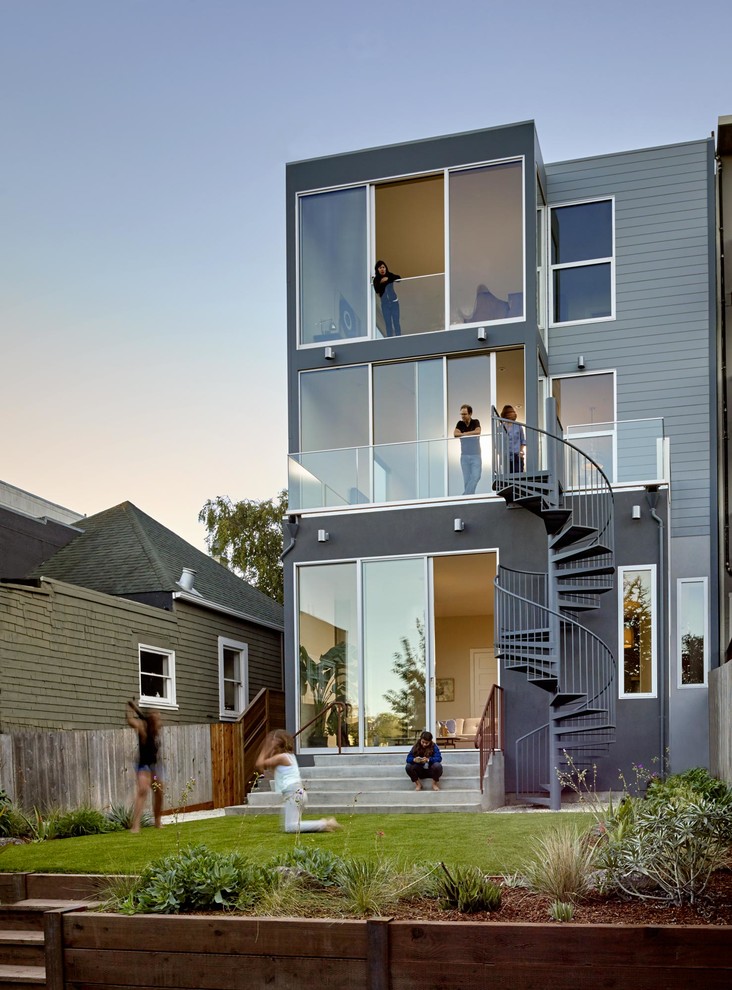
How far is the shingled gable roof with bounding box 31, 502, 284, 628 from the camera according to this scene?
16438 mm

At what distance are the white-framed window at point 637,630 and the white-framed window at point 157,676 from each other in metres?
6.33

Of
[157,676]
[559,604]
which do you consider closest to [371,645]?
[559,604]

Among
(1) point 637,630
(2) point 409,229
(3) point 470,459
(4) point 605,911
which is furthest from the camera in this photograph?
(2) point 409,229

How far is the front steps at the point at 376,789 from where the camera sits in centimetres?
1134

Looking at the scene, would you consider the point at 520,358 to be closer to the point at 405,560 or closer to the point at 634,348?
the point at 634,348

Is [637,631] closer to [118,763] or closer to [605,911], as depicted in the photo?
[118,763]

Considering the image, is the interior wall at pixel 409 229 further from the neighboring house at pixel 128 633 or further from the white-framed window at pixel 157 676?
the white-framed window at pixel 157 676

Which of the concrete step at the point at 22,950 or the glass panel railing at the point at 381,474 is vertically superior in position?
the glass panel railing at the point at 381,474

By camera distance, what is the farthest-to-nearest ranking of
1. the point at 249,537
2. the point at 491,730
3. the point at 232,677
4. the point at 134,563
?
the point at 249,537
the point at 232,677
the point at 134,563
the point at 491,730

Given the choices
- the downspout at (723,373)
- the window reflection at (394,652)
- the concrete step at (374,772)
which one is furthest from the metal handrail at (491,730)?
the downspout at (723,373)

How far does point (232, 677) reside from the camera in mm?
18156

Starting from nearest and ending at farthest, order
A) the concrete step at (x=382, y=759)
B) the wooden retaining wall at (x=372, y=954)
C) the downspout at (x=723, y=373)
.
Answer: the wooden retaining wall at (x=372, y=954)
the concrete step at (x=382, y=759)
the downspout at (x=723, y=373)

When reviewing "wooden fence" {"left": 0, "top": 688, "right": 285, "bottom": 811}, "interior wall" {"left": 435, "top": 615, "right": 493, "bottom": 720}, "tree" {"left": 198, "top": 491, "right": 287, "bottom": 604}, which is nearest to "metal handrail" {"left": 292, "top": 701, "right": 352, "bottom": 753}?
"wooden fence" {"left": 0, "top": 688, "right": 285, "bottom": 811}

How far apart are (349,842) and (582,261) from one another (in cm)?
987
